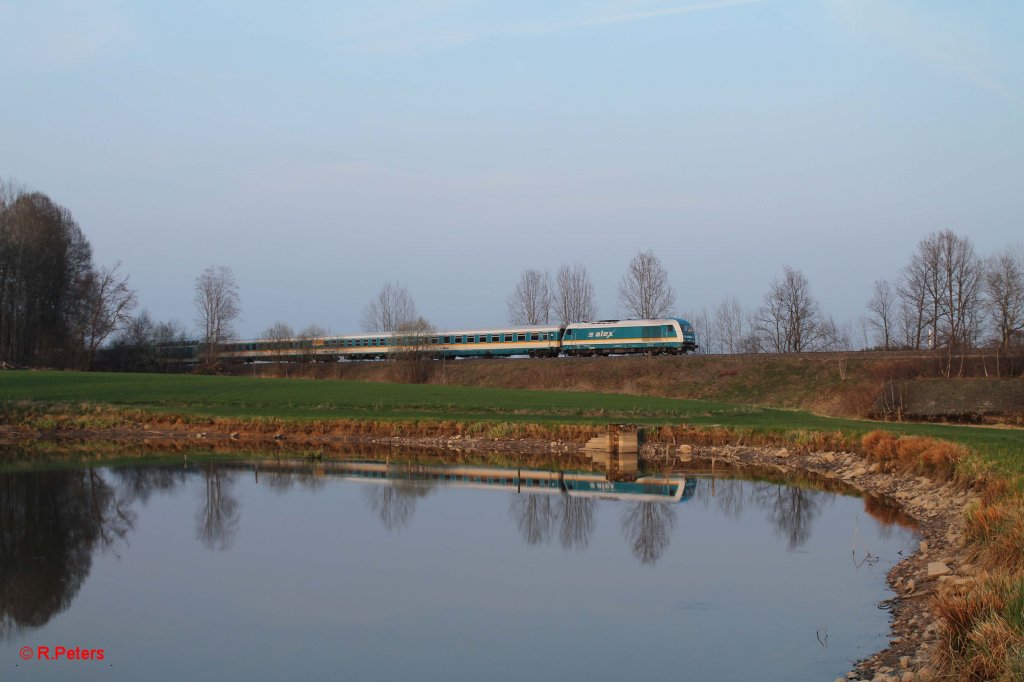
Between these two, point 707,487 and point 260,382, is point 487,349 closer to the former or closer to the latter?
point 260,382

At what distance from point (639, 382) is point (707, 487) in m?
33.5

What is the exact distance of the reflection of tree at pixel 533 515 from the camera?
16438 millimetres

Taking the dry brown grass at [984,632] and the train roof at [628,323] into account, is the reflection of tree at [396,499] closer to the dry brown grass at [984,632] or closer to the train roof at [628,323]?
the dry brown grass at [984,632]

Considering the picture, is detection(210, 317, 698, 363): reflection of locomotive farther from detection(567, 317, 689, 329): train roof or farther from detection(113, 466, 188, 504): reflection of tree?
detection(113, 466, 188, 504): reflection of tree

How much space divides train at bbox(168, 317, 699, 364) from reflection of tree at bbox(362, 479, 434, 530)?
123 ft

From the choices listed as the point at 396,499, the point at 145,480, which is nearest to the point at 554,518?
the point at 396,499

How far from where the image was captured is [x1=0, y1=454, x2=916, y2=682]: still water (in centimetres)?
948

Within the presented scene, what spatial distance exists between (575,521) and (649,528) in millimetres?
1523

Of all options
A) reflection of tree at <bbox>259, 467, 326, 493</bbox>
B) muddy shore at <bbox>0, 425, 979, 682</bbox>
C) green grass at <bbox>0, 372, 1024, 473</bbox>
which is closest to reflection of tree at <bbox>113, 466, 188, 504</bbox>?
reflection of tree at <bbox>259, 467, 326, 493</bbox>

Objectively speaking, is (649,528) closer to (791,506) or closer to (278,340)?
(791,506)

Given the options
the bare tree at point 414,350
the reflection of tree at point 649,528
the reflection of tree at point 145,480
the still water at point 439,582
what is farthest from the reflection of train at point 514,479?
the bare tree at point 414,350

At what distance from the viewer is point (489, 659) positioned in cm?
951

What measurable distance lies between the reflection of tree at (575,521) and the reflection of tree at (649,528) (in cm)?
75

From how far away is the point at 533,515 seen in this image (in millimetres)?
18719
